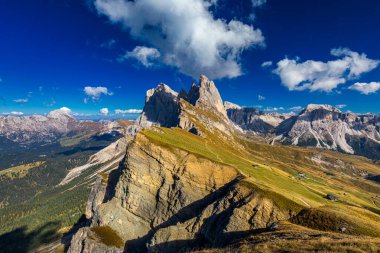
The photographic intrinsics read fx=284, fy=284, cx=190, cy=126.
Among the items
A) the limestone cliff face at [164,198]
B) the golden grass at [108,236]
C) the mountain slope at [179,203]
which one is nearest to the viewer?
the mountain slope at [179,203]

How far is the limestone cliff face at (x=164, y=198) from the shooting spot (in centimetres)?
7769

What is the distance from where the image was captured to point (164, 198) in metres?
99.9

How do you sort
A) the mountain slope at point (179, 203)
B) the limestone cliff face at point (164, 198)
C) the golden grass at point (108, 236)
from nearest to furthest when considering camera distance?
the mountain slope at point (179, 203) < the limestone cliff face at point (164, 198) < the golden grass at point (108, 236)

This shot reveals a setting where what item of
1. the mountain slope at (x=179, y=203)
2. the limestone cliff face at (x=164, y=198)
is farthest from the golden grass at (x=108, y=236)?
the limestone cliff face at (x=164, y=198)

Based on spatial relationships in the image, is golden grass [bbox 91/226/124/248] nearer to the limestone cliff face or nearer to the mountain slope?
the mountain slope

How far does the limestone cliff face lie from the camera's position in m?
77.7

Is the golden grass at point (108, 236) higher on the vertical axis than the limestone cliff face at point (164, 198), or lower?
lower

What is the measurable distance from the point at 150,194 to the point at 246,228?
1850 inches

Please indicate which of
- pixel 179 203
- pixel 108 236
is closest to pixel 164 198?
pixel 179 203

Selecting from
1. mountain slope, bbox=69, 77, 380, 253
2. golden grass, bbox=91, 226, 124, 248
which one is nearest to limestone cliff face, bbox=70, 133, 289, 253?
mountain slope, bbox=69, 77, 380, 253

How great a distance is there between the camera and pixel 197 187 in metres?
97.1

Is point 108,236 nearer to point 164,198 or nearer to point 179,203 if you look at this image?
point 164,198

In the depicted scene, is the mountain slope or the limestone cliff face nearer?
the mountain slope

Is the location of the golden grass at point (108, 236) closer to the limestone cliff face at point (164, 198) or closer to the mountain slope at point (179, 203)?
the mountain slope at point (179, 203)
